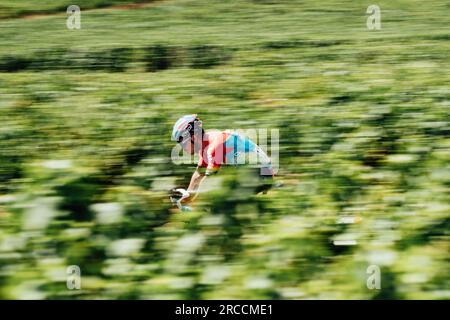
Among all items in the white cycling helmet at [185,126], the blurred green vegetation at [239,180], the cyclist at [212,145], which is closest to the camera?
the blurred green vegetation at [239,180]

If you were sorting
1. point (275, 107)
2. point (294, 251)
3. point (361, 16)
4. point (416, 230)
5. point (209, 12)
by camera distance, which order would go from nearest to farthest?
point (294, 251)
point (416, 230)
point (275, 107)
point (361, 16)
point (209, 12)

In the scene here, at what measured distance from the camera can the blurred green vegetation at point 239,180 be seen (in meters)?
2.69

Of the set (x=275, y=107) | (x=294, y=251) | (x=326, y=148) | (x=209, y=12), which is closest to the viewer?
(x=294, y=251)

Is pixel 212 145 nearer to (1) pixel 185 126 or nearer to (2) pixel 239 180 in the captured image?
(1) pixel 185 126

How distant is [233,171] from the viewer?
2.95 meters

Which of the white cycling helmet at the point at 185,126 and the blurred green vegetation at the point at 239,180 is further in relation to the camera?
the white cycling helmet at the point at 185,126

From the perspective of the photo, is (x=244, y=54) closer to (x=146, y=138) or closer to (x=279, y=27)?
(x=279, y=27)

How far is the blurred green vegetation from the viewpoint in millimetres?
2686

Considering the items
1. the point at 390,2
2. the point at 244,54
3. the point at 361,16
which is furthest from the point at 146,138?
the point at 390,2

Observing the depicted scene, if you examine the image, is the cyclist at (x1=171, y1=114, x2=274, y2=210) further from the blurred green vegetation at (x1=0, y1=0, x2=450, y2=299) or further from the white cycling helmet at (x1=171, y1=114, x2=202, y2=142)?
the blurred green vegetation at (x1=0, y1=0, x2=450, y2=299)

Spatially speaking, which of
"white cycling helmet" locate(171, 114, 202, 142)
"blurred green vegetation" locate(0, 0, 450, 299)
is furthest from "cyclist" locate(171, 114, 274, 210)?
"blurred green vegetation" locate(0, 0, 450, 299)

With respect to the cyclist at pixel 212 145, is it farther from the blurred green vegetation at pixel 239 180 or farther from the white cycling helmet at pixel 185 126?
the blurred green vegetation at pixel 239 180

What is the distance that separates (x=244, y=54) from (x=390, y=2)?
42.5 ft

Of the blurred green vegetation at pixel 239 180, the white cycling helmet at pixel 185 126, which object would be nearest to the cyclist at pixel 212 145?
the white cycling helmet at pixel 185 126
